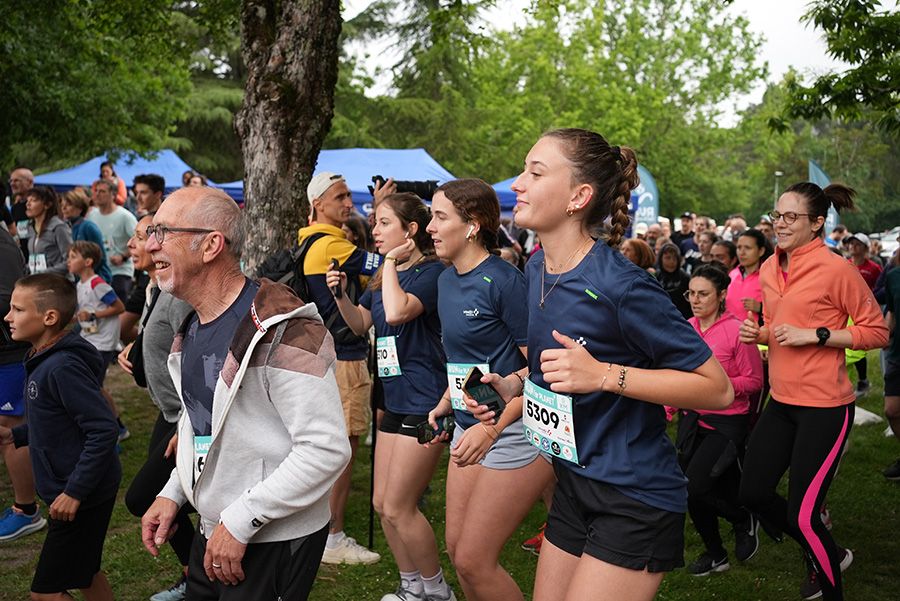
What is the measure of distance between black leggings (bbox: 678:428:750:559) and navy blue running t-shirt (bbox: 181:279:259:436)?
10.1 feet

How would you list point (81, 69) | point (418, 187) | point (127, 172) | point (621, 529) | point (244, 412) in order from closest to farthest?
point (244, 412) → point (621, 529) → point (418, 187) → point (81, 69) → point (127, 172)

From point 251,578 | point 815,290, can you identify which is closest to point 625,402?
point 251,578

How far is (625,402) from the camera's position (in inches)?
102

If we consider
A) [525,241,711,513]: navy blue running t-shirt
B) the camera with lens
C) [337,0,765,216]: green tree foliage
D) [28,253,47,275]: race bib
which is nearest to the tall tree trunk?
the camera with lens

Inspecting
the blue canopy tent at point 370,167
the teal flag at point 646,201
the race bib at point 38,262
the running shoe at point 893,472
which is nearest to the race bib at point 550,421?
the running shoe at point 893,472

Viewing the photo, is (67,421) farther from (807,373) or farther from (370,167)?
(370,167)

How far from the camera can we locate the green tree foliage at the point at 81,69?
9984mm

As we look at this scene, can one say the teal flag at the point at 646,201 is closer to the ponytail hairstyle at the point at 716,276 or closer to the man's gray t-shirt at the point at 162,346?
the ponytail hairstyle at the point at 716,276

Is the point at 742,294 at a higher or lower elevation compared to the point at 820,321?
lower

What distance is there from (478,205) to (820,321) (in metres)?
1.79

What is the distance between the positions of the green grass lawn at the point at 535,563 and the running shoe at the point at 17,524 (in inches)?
2.5

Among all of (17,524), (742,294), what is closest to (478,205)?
(742,294)

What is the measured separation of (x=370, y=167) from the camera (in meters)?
17.3

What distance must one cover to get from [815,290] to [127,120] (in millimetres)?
13456
